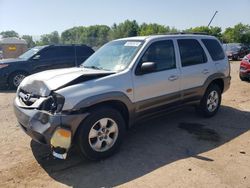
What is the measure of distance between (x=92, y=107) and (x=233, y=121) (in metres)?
3.63

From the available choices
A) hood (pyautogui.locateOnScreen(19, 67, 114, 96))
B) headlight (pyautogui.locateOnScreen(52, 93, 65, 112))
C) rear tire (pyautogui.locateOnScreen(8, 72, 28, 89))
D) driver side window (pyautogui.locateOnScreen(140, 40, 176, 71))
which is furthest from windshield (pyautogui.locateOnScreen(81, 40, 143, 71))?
rear tire (pyautogui.locateOnScreen(8, 72, 28, 89))

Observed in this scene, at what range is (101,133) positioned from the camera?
438cm

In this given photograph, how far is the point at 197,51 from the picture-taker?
6188 mm

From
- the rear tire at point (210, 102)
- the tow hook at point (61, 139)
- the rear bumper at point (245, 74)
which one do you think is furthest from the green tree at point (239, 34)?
the tow hook at point (61, 139)

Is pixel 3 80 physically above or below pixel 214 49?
below

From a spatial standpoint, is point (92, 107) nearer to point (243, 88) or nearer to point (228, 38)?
point (243, 88)

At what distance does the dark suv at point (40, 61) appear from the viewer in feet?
36.8

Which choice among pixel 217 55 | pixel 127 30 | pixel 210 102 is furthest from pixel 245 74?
pixel 127 30

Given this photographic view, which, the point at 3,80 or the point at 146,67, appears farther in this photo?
the point at 3,80

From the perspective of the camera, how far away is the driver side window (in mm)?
5129

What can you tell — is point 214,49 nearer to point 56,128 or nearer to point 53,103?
point 53,103

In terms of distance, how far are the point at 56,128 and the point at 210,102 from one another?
156 inches

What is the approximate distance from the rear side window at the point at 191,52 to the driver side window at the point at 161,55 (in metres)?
0.29

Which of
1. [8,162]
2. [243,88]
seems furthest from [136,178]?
[243,88]
